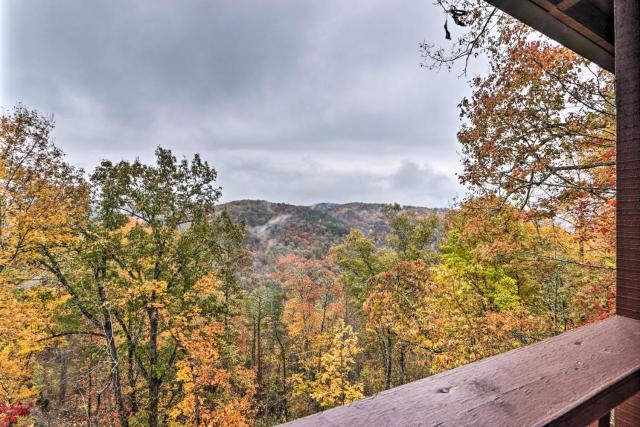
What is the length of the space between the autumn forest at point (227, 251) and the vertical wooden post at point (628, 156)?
2.34 meters

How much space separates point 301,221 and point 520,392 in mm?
74432

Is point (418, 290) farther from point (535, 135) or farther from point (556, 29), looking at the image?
point (556, 29)

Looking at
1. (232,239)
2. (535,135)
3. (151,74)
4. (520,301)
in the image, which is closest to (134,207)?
(232,239)

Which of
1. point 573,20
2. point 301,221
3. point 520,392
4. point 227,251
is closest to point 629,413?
point 520,392

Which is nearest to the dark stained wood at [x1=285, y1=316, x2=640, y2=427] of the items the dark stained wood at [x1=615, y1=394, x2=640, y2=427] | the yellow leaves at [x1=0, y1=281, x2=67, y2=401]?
the dark stained wood at [x1=615, y1=394, x2=640, y2=427]

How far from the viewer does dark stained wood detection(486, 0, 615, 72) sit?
1173mm

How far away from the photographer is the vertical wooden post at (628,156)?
112 centimetres

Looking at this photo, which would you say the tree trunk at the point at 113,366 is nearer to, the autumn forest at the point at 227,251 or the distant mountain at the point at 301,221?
the autumn forest at the point at 227,251

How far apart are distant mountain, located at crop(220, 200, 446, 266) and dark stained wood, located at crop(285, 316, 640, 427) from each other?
173ft

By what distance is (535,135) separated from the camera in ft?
16.5

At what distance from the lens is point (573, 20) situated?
4.09 ft

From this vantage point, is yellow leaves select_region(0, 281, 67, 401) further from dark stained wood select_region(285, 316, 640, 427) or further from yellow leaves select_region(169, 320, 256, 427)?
dark stained wood select_region(285, 316, 640, 427)

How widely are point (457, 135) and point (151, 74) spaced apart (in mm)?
15498

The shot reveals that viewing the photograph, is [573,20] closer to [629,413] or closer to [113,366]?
[629,413]
